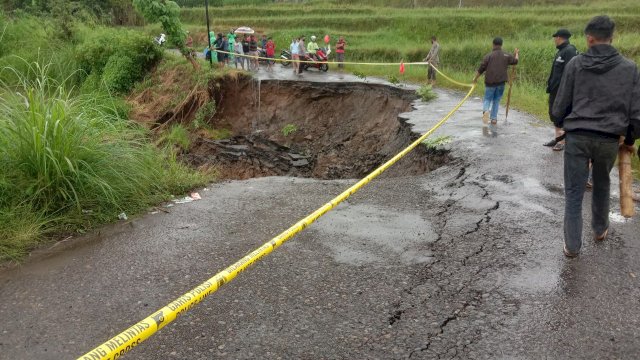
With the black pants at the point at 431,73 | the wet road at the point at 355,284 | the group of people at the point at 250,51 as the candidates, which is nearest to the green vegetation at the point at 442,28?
the black pants at the point at 431,73

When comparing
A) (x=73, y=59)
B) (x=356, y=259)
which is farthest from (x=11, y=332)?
(x=73, y=59)

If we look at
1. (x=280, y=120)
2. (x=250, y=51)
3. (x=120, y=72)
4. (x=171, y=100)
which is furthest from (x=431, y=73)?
(x=120, y=72)

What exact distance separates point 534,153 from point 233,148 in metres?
9.26

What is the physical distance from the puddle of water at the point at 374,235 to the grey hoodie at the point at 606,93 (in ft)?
5.75

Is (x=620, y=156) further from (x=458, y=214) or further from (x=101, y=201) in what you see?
(x=101, y=201)

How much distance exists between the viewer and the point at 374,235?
16.4ft

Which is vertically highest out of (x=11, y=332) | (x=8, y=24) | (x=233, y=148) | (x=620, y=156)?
(x=8, y=24)

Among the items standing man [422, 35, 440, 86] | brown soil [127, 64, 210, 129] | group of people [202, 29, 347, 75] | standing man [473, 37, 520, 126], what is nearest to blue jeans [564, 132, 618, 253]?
standing man [473, 37, 520, 126]

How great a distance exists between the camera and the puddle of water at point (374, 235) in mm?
4430

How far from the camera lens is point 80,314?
3.55 meters

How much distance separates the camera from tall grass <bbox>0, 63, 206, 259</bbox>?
486 centimetres

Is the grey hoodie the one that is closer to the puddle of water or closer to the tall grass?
the puddle of water

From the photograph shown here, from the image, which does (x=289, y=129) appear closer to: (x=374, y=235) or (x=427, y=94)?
(x=427, y=94)

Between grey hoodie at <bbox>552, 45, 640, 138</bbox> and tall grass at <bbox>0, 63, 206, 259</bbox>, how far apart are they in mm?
4695
